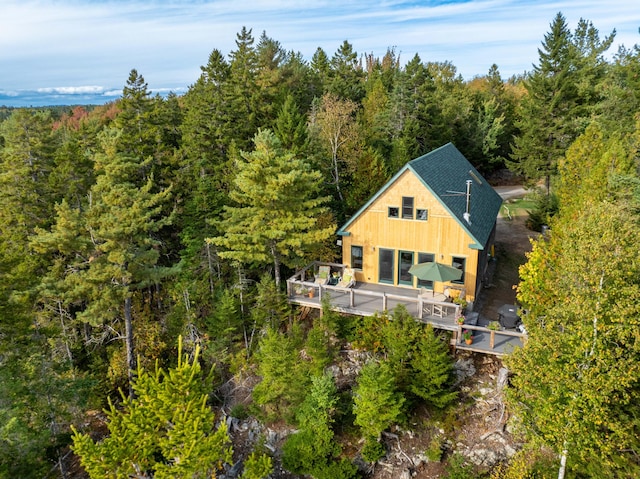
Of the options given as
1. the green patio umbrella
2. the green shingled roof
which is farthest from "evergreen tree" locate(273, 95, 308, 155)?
the green patio umbrella

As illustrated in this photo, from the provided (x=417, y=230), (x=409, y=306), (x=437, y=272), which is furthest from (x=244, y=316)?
(x=437, y=272)

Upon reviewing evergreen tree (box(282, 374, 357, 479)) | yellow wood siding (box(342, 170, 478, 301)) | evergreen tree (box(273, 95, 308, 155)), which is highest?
evergreen tree (box(273, 95, 308, 155))

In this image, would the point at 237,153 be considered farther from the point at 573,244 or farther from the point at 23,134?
the point at 573,244

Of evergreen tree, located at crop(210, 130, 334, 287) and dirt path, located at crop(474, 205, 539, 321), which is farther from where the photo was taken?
dirt path, located at crop(474, 205, 539, 321)

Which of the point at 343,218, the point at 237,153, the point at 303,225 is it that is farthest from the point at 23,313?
the point at 343,218

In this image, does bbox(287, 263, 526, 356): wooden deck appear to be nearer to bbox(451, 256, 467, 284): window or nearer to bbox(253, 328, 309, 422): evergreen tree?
bbox(451, 256, 467, 284): window

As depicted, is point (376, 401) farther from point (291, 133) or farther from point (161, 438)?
point (291, 133)
